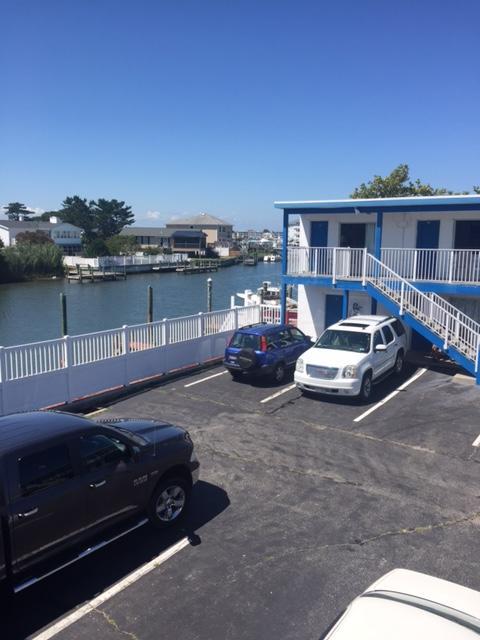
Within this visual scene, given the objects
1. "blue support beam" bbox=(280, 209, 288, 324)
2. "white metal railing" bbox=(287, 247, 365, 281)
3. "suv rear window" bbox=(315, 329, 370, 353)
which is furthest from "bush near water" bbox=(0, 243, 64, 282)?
"suv rear window" bbox=(315, 329, 370, 353)

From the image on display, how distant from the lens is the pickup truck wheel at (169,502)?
6.88 metres

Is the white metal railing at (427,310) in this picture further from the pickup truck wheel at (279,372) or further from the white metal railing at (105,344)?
the white metal railing at (105,344)

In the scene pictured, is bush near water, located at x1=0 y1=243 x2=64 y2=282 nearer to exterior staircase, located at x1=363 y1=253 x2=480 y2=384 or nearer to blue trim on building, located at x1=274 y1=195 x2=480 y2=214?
blue trim on building, located at x1=274 y1=195 x2=480 y2=214

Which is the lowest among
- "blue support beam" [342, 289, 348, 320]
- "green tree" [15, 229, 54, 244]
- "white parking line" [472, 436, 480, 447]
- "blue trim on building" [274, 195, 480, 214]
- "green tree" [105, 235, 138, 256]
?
"white parking line" [472, 436, 480, 447]

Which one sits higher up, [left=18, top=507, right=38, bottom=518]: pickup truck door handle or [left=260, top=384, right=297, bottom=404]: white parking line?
[left=18, top=507, right=38, bottom=518]: pickup truck door handle

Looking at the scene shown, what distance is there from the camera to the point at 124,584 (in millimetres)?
6004

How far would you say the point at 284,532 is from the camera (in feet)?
23.4

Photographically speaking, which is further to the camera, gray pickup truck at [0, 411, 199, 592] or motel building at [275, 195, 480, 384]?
motel building at [275, 195, 480, 384]

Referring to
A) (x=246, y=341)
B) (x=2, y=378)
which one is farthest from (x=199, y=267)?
(x=2, y=378)

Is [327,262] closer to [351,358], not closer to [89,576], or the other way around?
[351,358]

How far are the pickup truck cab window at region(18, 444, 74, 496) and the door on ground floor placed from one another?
15518mm

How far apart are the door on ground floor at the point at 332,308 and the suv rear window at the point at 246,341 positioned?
645cm

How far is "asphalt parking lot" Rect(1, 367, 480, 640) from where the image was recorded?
552 cm

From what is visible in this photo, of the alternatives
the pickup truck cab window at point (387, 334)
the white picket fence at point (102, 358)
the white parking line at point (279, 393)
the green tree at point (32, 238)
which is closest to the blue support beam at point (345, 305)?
the pickup truck cab window at point (387, 334)
